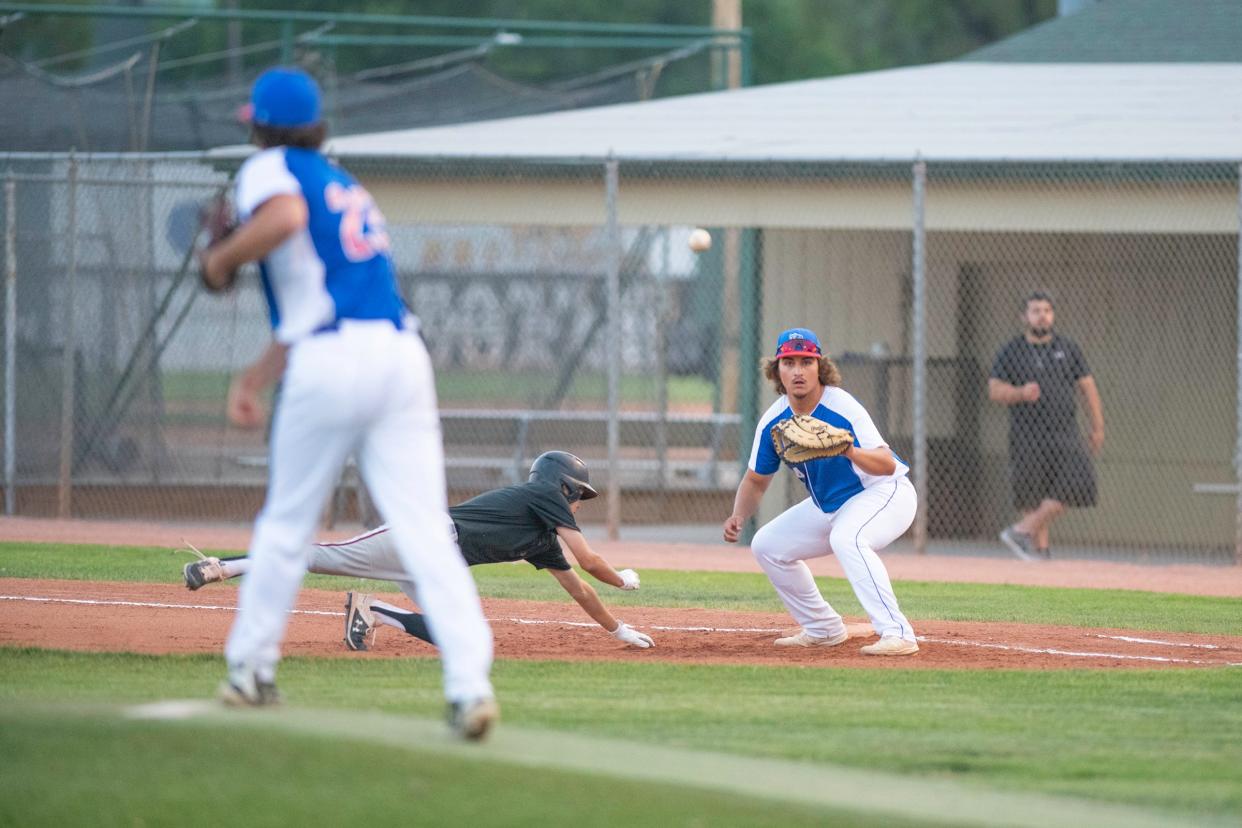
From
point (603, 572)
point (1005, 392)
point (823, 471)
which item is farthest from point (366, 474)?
point (1005, 392)

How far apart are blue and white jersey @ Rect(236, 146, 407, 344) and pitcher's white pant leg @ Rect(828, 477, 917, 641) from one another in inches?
131

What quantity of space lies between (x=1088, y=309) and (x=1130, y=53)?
4.71 m

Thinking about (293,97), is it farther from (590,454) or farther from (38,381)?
(590,454)

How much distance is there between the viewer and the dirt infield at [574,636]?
776 centimetres

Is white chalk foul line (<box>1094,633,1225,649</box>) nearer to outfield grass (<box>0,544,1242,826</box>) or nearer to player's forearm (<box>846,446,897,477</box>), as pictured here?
outfield grass (<box>0,544,1242,826</box>)

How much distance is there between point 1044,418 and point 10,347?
8.34 meters

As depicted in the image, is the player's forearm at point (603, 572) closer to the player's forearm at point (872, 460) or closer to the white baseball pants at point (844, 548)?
the white baseball pants at point (844, 548)

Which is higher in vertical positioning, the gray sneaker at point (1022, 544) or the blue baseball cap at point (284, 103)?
the blue baseball cap at point (284, 103)

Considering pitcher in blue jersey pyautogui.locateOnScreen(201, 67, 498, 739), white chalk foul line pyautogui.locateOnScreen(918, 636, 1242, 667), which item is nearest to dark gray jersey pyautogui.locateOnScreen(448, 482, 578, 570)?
white chalk foul line pyautogui.locateOnScreen(918, 636, 1242, 667)

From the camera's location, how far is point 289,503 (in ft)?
15.9

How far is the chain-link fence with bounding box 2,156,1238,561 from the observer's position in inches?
524

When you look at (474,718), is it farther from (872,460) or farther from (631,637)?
(631,637)

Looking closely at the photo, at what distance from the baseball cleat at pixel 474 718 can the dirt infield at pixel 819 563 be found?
7.48 m

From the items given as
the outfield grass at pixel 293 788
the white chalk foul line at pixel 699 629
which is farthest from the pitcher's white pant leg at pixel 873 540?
the outfield grass at pixel 293 788
